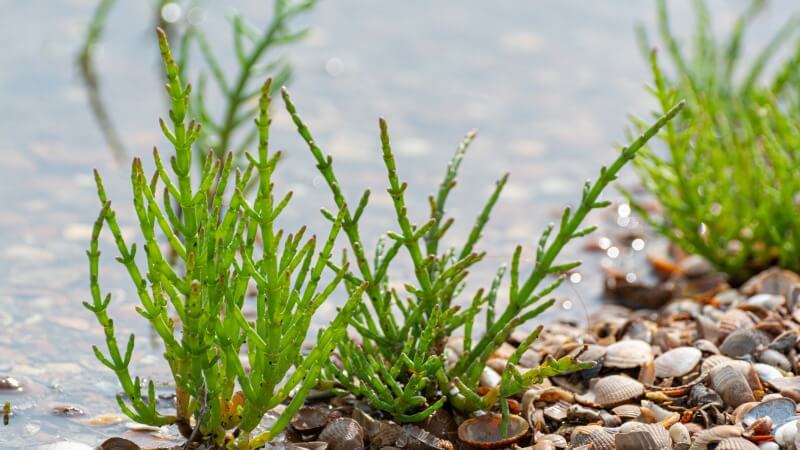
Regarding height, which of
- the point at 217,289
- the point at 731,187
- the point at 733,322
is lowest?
the point at 733,322

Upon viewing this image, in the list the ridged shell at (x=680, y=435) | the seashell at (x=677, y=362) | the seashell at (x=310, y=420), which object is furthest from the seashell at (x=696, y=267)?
the seashell at (x=310, y=420)

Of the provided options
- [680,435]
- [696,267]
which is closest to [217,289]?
[680,435]

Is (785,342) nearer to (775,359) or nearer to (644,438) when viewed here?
(775,359)

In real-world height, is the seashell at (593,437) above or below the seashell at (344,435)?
below

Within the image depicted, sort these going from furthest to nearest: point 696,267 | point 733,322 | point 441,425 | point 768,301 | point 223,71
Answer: point 223,71
point 696,267
point 768,301
point 733,322
point 441,425

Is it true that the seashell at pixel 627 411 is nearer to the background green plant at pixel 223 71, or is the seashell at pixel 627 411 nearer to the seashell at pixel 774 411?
the seashell at pixel 774 411

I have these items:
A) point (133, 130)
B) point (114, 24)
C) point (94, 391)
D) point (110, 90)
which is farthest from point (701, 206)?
point (114, 24)

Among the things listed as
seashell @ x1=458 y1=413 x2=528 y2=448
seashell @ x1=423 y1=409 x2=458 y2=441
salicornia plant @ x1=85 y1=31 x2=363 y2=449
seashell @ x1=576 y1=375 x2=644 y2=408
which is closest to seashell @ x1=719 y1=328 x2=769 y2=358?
seashell @ x1=576 y1=375 x2=644 y2=408
